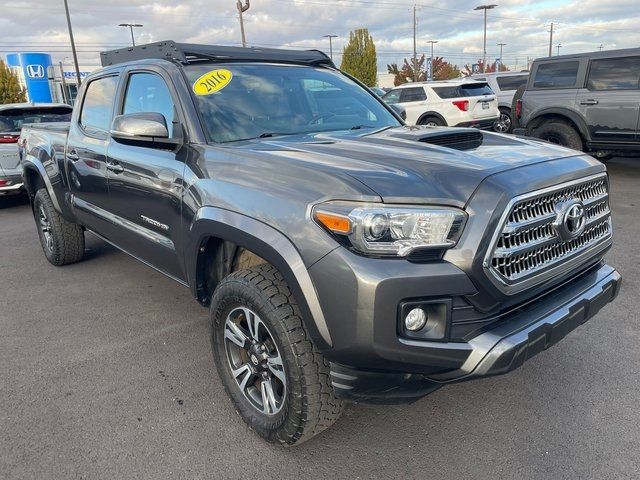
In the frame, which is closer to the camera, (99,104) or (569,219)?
(569,219)

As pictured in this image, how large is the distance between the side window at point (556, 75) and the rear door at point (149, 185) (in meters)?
8.06

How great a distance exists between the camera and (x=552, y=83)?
30.9 ft

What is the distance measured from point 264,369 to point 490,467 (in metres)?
1.12

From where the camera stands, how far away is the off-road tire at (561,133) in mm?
9086

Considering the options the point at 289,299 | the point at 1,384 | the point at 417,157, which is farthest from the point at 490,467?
the point at 1,384

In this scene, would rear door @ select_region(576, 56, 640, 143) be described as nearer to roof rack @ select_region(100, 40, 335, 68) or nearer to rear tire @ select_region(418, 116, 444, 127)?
rear tire @ select_region(418, 116, 444, 127)

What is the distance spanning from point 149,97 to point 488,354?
104 inches

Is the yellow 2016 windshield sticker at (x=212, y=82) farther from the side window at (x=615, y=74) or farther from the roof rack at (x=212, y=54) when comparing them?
the side window at (x=615, y=74)

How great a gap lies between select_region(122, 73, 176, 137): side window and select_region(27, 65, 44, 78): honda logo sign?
30.3 m

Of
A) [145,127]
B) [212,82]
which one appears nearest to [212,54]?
[212,82]

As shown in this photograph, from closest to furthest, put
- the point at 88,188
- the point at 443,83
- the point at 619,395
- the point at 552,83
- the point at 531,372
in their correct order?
the point at 619,395
the point at 531,372
the point at 88,188
the point at 552,83
the point at 443,83

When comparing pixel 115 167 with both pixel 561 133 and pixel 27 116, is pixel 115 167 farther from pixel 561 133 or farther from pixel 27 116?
pixel 561 133

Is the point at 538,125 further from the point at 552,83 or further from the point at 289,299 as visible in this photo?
the point at 289,299

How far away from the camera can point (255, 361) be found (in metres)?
2.58
